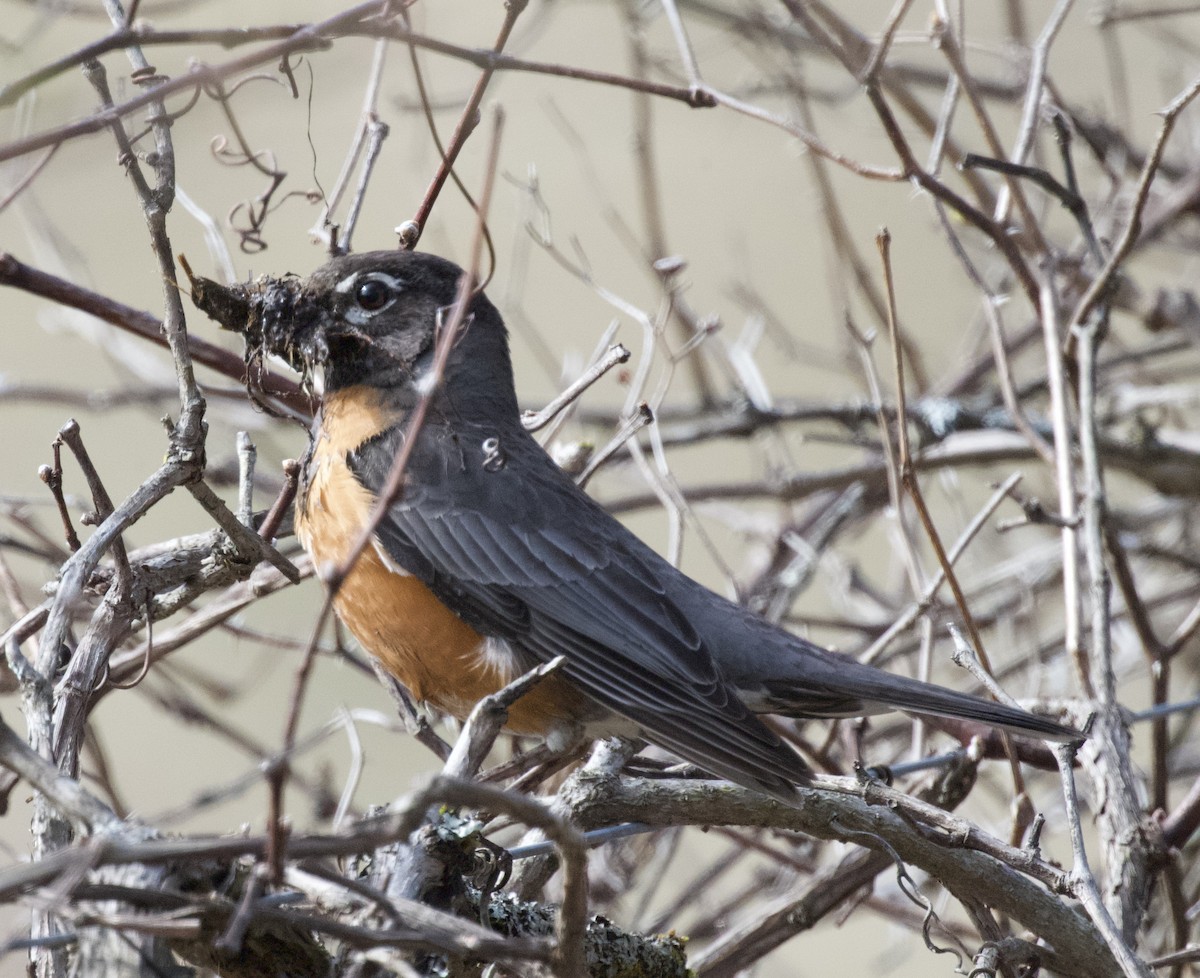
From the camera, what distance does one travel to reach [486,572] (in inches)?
116

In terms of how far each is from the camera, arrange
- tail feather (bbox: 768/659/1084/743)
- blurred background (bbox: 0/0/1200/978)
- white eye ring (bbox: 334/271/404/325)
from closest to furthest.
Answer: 1. tail feather (bbox: 768/659/1084/743)
2. white eye ring (bbox: 334/271/404/325)
3. blurred background (bbox: 0/0/1200/978)

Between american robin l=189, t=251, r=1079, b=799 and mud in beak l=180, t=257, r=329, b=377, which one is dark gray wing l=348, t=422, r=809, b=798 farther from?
mud in beak l=180, t=257, r=329, b=377

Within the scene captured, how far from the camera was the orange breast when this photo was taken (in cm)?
284

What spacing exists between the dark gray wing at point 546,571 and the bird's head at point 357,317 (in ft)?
0.81

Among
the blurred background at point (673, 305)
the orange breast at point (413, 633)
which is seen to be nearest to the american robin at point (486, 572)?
the orange breast at point (413, 633)

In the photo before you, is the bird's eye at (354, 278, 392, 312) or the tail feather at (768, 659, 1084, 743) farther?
the bird's eye at (354, 278, 392, 312)

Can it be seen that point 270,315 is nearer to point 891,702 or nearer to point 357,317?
point 357,317

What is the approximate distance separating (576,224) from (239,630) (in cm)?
404

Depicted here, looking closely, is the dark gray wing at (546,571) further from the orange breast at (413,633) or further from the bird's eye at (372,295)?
the bird's eye at (372,295)

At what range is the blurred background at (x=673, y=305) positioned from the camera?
136 inches

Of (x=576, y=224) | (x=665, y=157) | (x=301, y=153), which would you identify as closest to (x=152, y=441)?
(x=301, y=153)

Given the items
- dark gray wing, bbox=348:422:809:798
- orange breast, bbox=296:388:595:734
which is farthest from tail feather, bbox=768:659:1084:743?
orange breast, bbox=296:388:595:734

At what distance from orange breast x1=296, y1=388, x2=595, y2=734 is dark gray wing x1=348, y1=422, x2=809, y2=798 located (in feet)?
0.16

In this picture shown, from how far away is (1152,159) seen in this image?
262 centimetres
